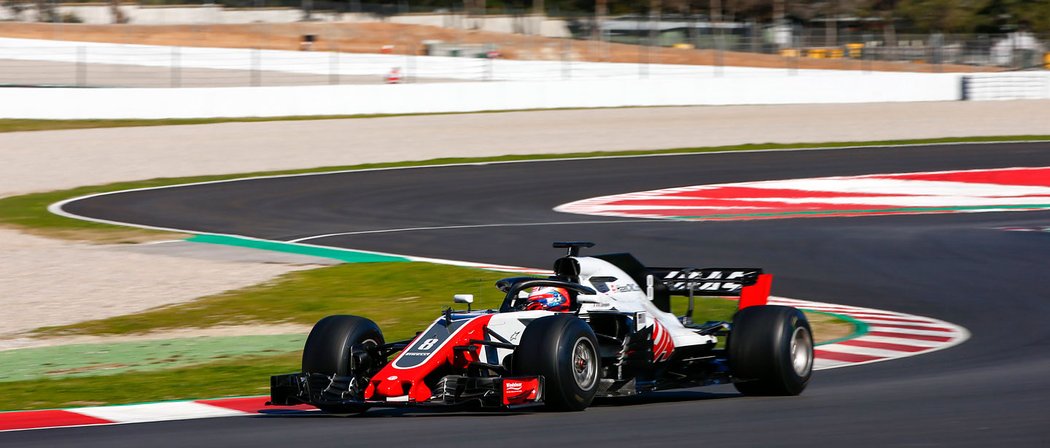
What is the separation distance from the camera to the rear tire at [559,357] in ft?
23.9

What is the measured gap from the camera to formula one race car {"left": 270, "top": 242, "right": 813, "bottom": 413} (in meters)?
7.39

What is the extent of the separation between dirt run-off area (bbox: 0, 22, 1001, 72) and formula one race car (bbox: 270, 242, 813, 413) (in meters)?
38.9

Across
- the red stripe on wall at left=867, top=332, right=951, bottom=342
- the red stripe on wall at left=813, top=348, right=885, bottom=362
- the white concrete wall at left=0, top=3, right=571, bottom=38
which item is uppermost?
the white concrete wall at left=0, top=3, right=571, bottom=38

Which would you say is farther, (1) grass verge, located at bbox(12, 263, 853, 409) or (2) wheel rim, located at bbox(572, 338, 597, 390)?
(1) grass verge, located at bbox(12, 263, 853, 409)

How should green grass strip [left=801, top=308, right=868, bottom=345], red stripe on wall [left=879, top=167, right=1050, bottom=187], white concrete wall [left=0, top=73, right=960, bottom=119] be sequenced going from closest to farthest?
1. green grass strip [left=801, top=308, right=868, bottom=345]
2. red stripe on wall [left=879, top=167, right=1050, bottom=187]
3. white concrete wall [left=0, top=73, right=960, bottom=119]

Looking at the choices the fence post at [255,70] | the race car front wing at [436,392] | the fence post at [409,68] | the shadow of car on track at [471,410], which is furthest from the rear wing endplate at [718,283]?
the fence post at [409,68]

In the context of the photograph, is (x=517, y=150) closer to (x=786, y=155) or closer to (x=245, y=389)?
(x=786, y=155)

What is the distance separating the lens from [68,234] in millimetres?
20297

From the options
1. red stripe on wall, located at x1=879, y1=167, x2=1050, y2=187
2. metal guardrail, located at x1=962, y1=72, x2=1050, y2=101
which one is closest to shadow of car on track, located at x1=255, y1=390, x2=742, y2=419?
red stripe on wall, located at x1=879, y1=167, x2=1050, y2=187

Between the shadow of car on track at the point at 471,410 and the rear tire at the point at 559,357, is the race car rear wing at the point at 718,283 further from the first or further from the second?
the rear tire at the point at 559,357

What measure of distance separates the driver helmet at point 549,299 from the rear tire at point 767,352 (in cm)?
103

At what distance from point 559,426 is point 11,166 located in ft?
78.0

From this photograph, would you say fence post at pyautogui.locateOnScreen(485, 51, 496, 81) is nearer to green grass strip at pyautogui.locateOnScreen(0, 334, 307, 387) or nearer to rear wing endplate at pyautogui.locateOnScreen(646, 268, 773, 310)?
green grass strip at pyautogui.locateOnScreen(0, 334, 307, 387)

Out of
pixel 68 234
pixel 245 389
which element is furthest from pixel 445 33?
pixel 245 389
